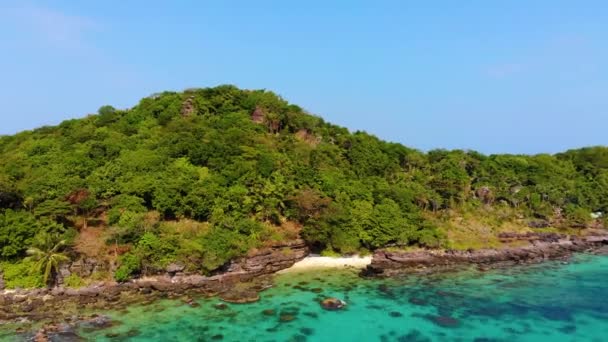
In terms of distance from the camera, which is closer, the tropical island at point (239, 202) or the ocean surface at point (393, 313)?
the ocean surface at point (393, 313)

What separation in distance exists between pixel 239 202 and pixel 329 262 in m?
12.7

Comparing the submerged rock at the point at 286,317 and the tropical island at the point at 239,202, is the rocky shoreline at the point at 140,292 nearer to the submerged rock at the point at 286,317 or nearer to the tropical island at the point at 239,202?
the tropical island at the point at 239,202

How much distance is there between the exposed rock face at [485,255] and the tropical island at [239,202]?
24 centimetres

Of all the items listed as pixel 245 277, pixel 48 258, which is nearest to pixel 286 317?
pixel 245 277

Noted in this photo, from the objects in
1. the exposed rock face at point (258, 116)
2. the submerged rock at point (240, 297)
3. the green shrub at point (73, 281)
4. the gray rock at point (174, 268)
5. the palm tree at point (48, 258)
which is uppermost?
the exposed rock face at point (258, 116)

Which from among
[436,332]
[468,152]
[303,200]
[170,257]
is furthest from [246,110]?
[436,332]

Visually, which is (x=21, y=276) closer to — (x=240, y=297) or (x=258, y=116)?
(x=240, y=297)

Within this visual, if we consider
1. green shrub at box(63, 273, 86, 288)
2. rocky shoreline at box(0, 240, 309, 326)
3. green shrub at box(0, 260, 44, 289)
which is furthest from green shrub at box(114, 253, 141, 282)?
green shrub at box(0, 260, 44, 289)

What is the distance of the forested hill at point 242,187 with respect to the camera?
126ft

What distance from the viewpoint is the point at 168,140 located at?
171 feet

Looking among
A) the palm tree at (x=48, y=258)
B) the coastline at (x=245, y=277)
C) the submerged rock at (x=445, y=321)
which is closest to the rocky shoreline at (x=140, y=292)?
the coastline at (x=245, y=277)

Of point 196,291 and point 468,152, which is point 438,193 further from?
point 196,291

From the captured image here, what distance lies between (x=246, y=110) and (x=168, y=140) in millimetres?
17849

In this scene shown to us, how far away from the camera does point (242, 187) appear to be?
150 feet
